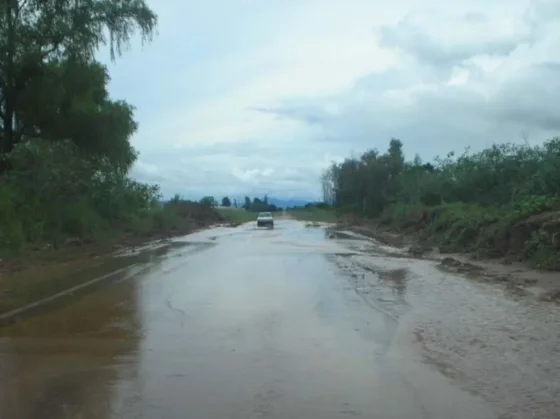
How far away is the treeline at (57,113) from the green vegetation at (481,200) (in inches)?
593

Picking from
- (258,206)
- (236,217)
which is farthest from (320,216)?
(258,206)

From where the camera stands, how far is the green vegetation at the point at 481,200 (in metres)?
23.3

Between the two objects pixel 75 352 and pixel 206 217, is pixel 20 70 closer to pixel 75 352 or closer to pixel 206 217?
pixel 75 352

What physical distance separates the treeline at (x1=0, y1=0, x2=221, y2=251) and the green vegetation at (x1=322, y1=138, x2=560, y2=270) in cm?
1506

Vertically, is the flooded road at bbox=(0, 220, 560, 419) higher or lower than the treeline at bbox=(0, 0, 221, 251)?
lower

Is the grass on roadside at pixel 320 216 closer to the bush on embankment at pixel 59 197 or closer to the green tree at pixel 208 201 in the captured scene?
the green tree at pixel 208 201

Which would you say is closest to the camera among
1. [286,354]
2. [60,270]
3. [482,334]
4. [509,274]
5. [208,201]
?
[286,354]

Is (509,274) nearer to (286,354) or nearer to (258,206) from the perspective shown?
(286,354)

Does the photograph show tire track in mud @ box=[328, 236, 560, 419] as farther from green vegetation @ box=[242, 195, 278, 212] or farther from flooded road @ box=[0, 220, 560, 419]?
green vegetation @ box=[242, 195, 278, 212]

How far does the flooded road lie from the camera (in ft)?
23.1

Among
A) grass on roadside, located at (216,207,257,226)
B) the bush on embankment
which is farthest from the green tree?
the bush on embankment

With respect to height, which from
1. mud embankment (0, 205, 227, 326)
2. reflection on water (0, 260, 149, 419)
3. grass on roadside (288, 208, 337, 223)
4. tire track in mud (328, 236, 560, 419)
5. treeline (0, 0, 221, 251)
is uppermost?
treeline (0, 0, 221, 251)

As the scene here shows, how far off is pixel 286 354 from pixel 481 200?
37242mm

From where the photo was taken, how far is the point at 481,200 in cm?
4444
